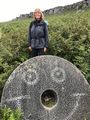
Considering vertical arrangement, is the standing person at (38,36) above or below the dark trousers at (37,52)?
above

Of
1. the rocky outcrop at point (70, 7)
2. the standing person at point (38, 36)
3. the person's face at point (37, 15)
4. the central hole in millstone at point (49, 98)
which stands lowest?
the rocky outcrop at point (70, 7)

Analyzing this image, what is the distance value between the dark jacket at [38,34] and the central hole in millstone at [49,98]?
1.15 m

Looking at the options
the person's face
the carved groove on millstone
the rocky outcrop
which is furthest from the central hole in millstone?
the rocky outcrop

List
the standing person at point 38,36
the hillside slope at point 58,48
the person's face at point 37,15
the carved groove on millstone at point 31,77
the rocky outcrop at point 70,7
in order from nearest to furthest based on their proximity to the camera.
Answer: the carved groove on millstone at point 31,77
the person's face at point 37,15
the standing person at point 38,36
the hillside slope at point 58,48
the rocky outcrop at point 70,7

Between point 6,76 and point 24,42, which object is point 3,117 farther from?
point 24,42

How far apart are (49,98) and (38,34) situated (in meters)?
1.48

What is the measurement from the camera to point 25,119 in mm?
9227

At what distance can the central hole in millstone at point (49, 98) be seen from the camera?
946cm

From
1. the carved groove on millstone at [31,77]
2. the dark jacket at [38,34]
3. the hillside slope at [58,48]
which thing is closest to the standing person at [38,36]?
the dark jacket at [38,34]

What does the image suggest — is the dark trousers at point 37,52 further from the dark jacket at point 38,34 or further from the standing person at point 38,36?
the dark jacket at point 38,34

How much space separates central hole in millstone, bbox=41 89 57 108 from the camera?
31.0 ft

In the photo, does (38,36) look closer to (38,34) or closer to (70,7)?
(38,34)

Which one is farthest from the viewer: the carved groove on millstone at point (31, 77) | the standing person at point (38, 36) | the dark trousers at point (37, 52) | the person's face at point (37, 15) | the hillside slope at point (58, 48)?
the hillside slope at point (58, 48)

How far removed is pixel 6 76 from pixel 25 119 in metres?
1.22
